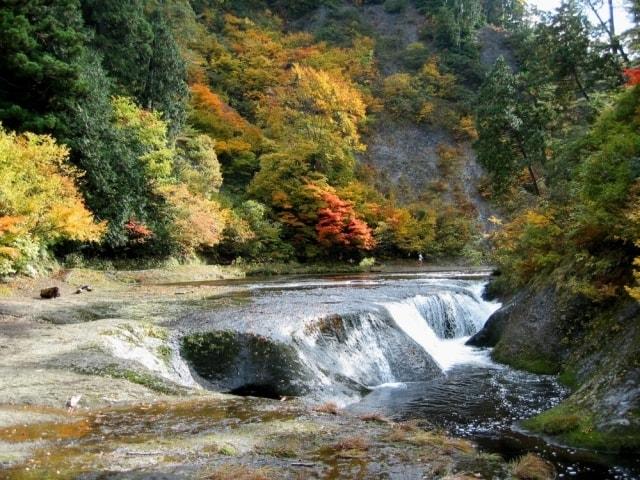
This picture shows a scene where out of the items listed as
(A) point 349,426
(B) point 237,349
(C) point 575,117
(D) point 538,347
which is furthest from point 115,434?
(C) point 575,117

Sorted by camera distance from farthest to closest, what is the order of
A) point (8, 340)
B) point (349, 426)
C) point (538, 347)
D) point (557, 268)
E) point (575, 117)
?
point (575, 117) → point (557, 268) → point (538, 347) → point (8, 340) → point (349, 426)

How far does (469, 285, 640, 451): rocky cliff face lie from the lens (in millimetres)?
7254

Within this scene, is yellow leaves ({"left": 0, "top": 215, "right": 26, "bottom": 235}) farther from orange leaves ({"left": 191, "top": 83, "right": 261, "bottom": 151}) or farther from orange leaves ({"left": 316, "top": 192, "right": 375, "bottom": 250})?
orange leaves ({"left": 191, "top": 83, "right": 261, "bottom": 151})

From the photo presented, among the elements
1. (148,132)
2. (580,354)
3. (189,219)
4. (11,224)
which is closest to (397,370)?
(580,354)

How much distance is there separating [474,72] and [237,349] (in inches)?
2168

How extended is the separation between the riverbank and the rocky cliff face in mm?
1738

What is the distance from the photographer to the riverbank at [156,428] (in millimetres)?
5367

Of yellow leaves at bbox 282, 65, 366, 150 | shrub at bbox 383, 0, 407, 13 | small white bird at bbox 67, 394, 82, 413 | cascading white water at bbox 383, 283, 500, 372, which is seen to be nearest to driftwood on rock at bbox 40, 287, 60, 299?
small white bird at bbox 67, 394, 82, 413

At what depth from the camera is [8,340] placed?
10.8 m

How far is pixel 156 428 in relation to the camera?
21.4 ft

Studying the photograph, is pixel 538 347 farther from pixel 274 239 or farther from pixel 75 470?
pixel 274 239

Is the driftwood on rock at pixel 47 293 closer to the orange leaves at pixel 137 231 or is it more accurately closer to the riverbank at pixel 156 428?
the riverbank at pixel 156 428

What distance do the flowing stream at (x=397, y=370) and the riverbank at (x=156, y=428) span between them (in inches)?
43.1

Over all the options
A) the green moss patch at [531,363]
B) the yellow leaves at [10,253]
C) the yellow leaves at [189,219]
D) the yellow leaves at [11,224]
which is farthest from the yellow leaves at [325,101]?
the green moss patch at [531,363]
